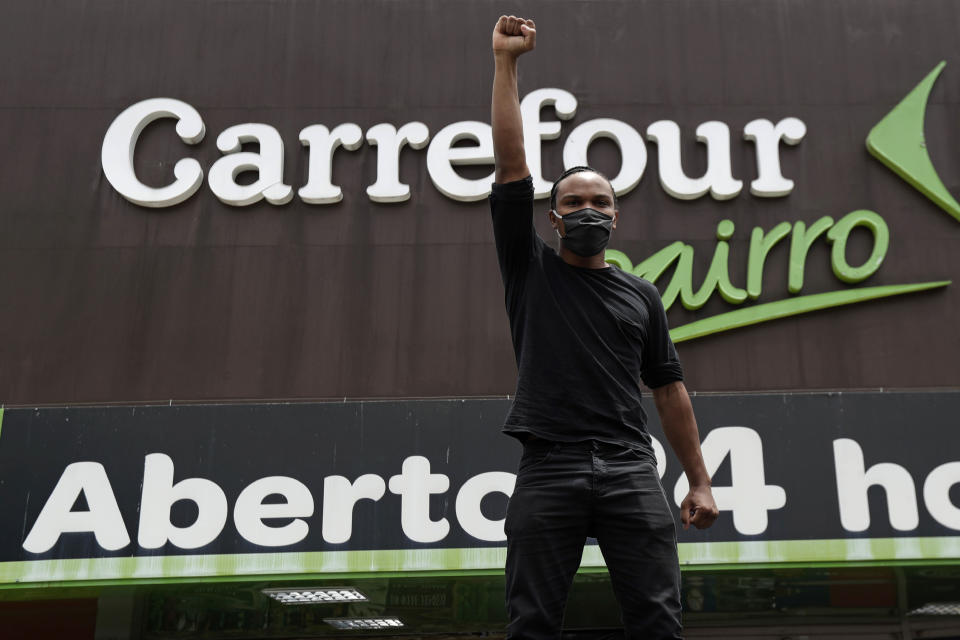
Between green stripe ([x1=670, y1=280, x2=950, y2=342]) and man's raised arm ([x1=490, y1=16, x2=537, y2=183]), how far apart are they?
5597 mm

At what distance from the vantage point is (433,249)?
8.45 meters

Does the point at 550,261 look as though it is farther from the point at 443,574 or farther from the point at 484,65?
the point at 484,65

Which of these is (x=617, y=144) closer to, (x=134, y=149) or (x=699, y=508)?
(x=134, y=149)

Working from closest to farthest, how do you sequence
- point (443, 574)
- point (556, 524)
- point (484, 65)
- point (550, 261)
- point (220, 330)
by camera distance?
point (556, 524), point (550, 261), point (443, 574), point (220, 330), point (484, 65)

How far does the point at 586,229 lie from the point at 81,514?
5753mm

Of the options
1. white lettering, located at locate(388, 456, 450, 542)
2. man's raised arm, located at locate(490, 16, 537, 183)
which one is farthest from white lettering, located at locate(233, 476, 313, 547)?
man's raised arm, located at locate(490, 16, 537, 183)

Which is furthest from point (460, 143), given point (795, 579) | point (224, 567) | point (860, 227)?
point (795, 579)

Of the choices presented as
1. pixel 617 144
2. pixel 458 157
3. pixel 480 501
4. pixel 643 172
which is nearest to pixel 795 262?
pixel 643 172

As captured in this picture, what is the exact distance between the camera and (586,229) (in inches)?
109

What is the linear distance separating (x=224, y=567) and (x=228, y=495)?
51 cm

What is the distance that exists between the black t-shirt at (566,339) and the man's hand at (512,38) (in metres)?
0.37

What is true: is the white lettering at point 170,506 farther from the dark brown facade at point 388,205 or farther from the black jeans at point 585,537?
the black jeans at point 585,537

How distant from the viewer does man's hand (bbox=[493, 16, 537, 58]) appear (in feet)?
8.91

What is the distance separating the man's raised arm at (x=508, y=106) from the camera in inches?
104
